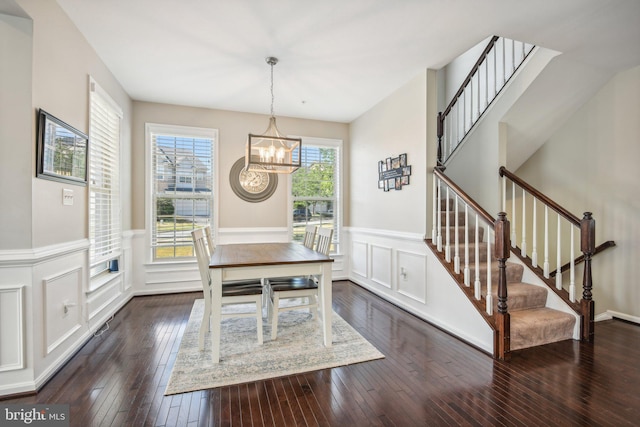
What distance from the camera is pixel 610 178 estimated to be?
358 centimetres

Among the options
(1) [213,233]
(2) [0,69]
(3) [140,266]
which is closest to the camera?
(2) [0,69]

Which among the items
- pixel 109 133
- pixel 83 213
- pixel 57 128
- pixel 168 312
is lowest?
pixel 168 312

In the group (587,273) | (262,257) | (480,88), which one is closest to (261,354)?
(262,257)

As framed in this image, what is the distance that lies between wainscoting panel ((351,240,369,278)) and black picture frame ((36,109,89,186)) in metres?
3.65

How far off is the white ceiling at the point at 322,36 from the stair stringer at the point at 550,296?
2209 mm

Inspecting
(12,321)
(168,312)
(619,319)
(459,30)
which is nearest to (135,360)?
(12,321)

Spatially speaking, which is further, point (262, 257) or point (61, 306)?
point (262, 257)

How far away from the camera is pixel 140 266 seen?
440 centimetres

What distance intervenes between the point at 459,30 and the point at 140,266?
4.85 meters

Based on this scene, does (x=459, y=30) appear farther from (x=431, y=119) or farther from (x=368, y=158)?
(x=368, y=158)

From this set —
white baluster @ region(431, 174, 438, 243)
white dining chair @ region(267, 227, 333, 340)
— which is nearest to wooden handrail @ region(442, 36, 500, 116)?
white baluster @ region(431, 174, 438, 243)

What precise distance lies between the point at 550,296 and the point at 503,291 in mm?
944

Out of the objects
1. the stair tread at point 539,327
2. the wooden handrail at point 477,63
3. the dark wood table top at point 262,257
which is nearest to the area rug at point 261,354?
the dark wood table top at point 262,257

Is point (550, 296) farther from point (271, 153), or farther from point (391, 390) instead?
point (271, 153)
